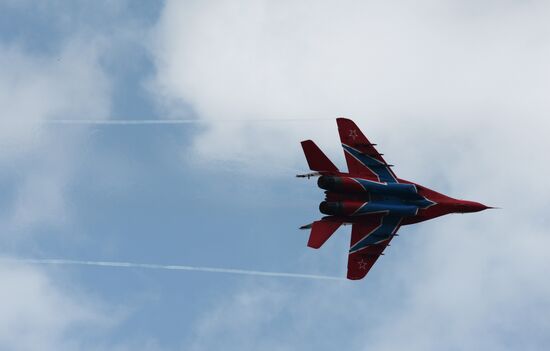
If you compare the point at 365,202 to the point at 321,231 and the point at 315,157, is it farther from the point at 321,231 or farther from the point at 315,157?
the point at 315,157

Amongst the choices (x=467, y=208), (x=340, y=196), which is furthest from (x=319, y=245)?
(x=467, y=208)

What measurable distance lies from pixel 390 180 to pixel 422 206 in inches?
97.6

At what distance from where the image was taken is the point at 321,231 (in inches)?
3017

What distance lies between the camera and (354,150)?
78250 mm

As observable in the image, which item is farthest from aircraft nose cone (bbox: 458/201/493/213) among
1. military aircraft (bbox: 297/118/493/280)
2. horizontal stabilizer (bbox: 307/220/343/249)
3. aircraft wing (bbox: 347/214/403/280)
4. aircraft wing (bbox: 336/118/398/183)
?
horizontal stabilizer (bbox: 307/220/343/249)

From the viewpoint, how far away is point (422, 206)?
7875 centimetres

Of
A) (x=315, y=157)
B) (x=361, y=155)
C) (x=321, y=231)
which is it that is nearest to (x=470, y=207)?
(x=361, y=155)

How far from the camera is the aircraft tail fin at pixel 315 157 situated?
76.0m

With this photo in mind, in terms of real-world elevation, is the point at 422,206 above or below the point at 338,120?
below

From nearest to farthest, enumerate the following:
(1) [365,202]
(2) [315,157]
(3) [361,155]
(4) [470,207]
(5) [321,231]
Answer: (2) [315,157], (5) [321,231], (1) [365,202], (3) [361,155], (4) [470,207]

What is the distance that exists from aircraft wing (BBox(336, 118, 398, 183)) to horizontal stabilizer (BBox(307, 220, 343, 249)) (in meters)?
3.47

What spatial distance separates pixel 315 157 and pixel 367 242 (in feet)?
20.5

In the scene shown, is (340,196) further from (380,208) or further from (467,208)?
(467,208)

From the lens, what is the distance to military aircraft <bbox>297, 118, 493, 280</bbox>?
251 ft
